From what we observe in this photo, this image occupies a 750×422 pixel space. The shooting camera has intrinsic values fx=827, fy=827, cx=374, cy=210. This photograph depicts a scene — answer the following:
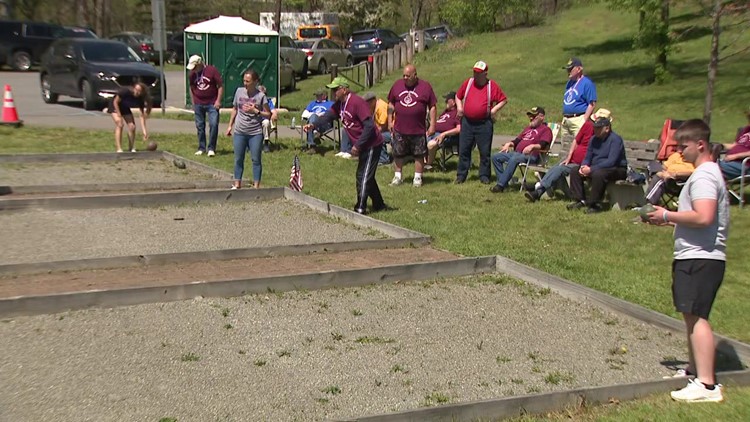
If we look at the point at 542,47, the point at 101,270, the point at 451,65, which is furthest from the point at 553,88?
the point at 101,270

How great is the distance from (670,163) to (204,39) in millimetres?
15772

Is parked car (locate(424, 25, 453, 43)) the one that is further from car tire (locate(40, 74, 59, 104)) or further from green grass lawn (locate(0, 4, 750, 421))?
car tire (locate(40, 74, 59, 104))

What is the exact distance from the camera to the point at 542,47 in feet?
126

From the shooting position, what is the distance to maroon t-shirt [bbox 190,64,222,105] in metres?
14.7

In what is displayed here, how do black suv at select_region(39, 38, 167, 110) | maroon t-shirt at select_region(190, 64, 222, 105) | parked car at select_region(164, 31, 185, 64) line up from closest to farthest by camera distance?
maroon t-shirt at select_region(190, 64, 222, 105), black suv at select_region(39, 38, 167, 110), parked car at select_region(164, 31, 185, 64)

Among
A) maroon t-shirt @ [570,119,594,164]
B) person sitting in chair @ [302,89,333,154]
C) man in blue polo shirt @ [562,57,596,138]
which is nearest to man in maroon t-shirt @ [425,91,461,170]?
man in blue polo shirt @ [562,57,596,138]

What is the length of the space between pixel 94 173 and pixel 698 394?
1080 cm

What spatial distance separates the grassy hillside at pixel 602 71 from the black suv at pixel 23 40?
12.3m

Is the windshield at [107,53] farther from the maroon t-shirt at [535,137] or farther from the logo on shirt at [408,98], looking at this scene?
the maroon t-shirt at [535,137]

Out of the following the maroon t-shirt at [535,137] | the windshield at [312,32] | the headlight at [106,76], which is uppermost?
the windshield at [312,32]

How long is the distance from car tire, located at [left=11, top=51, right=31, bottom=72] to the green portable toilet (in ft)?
49.5

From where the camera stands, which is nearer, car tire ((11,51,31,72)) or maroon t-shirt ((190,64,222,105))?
maroon t-shirt ((190,64,222,105))

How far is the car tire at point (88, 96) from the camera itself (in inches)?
830

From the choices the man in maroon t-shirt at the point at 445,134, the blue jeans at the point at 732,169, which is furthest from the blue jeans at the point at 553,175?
the man in maroon t-shirt at the point at 445,134
